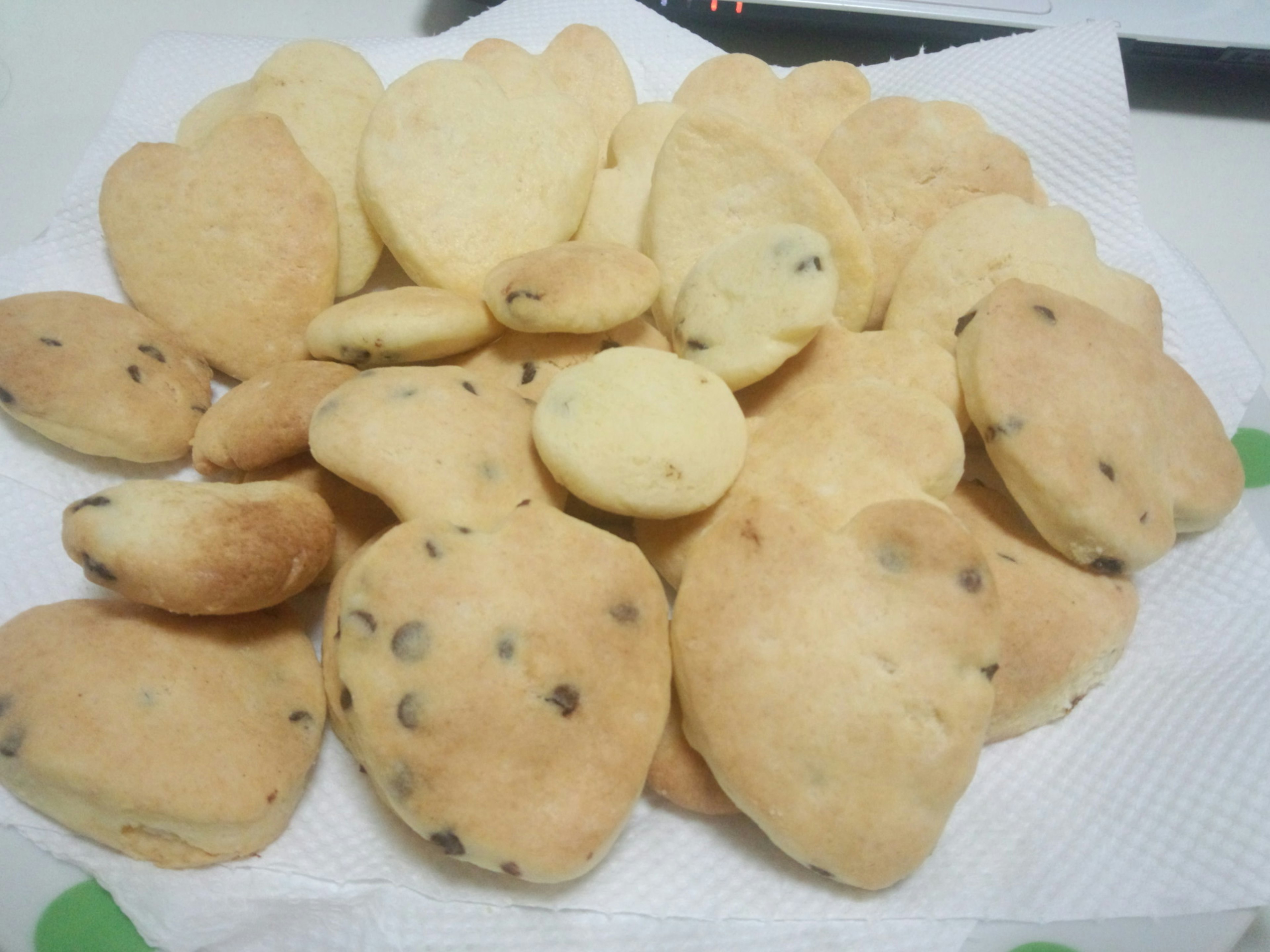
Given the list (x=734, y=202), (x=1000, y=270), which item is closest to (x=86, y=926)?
(x=734, y=202)

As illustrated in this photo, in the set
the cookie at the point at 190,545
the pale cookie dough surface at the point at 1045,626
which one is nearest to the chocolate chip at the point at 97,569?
the cookie at the point at 190,545

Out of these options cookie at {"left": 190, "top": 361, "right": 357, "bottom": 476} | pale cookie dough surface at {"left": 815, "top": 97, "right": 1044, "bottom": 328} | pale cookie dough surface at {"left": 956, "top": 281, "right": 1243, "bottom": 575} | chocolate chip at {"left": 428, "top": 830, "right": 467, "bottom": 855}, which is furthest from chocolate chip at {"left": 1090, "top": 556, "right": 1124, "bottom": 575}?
cookie at {"left": 190, "top": 361, "right": 357, "bottom": 476}

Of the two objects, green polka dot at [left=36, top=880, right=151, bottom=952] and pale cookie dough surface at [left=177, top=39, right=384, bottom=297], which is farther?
pale cookie dough surface at [left=177, top=39, right=384, bottom=297]

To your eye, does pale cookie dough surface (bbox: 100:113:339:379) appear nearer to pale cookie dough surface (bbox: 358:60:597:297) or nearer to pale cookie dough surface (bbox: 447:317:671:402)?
pale cookie dough surface (bbox: 358:60:597:297)

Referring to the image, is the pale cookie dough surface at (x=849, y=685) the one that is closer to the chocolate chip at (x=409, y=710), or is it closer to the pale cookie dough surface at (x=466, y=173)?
the chocolate chip at (x=409, y=710)

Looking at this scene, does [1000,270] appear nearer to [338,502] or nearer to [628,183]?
[628,183]

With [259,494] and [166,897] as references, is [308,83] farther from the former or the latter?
[166,897]

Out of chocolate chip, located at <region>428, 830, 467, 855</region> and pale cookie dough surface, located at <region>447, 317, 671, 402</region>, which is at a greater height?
pale cookie dough surface, located at <region>447, 317, 671, 402</region>
